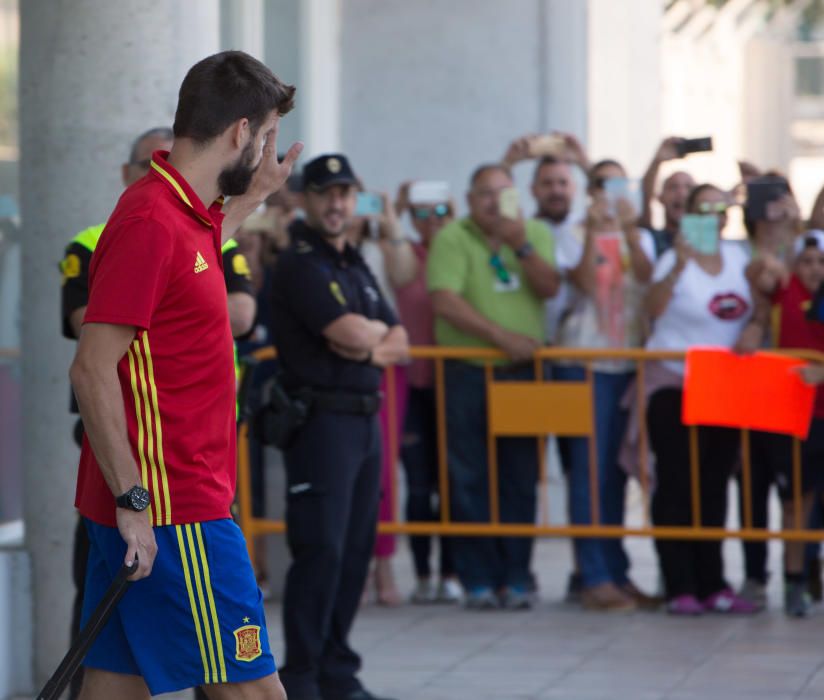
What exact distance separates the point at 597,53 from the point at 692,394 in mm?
4257

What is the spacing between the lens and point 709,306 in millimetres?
8047

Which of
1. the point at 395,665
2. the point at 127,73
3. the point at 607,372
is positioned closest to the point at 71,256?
the point at 127,73

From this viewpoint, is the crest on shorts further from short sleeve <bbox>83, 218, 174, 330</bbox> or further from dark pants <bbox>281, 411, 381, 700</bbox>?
dark pants <bbox>281, 411, 381, 700</bbox>

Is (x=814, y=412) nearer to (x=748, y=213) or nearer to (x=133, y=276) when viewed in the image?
(x=748, y=213)

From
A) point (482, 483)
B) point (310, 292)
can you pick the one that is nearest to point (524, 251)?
point (482, 483)

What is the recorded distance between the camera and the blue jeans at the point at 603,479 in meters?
8.30

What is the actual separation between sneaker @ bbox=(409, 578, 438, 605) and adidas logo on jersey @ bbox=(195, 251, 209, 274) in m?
4.99

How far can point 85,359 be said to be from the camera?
3.65 meters

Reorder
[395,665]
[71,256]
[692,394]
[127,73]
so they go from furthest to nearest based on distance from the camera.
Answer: [692,394]
[395,665]
[127,73]
[71,256]

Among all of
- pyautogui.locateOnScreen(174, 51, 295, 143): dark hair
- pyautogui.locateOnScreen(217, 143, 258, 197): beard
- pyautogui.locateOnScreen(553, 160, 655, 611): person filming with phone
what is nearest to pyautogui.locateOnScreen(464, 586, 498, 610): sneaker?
pyautogui.locateOnScreen(553, 160, 655, 611): person filming with phone

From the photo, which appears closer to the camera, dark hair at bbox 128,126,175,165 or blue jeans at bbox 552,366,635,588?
dark hair at bbox 128,126,175,165

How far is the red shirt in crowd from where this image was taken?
26.1 feet

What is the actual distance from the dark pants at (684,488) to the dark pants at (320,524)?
227 cm

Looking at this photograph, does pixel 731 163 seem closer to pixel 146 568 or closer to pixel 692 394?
pixel 692 394
